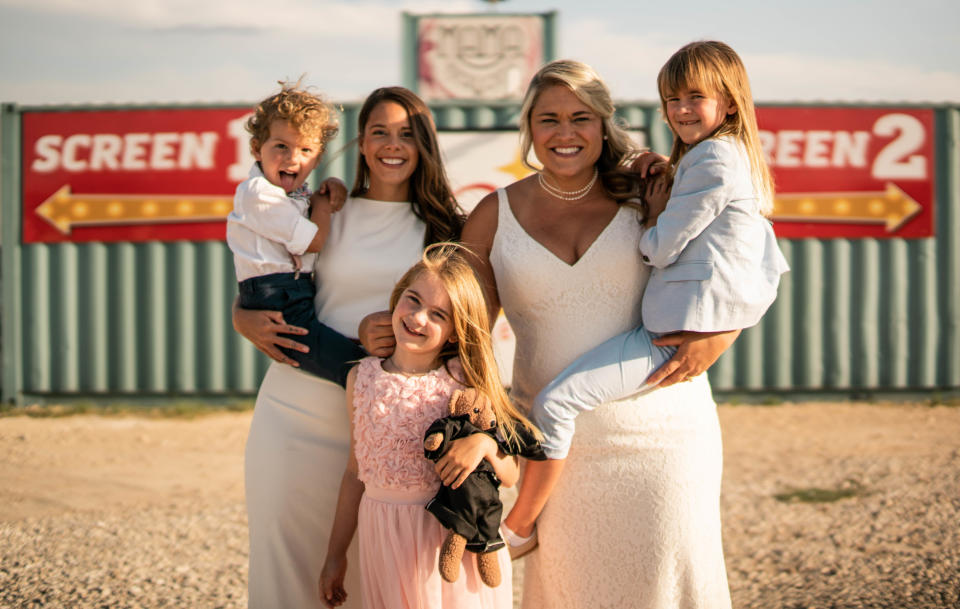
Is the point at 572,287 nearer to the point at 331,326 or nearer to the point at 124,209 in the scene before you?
the point at 331,326

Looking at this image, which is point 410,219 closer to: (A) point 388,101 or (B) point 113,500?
(A) point 388,101

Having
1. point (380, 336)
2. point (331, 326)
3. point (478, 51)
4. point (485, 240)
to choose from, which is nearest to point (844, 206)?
point (478, 51)

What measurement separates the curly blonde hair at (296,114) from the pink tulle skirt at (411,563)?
113cm

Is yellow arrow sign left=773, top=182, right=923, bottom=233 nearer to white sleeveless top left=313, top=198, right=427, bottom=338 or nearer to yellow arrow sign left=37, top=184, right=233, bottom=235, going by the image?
yellow arrow sign left=37, top=184, right=233, bottom=235

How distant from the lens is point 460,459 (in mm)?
1998

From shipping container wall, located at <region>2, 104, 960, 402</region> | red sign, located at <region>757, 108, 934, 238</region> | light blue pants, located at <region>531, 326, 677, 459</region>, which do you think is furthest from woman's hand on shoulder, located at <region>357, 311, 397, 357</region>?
red sign, located at <region>757, 108, 934, 238</region>

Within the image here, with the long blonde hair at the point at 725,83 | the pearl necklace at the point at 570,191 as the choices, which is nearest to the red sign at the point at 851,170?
the long blonde hair at the point at 725,83

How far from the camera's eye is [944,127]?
8484 mm

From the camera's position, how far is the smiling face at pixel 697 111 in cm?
225

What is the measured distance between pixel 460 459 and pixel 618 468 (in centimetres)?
51

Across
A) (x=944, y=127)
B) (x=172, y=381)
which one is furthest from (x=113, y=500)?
(x=944, y=127)

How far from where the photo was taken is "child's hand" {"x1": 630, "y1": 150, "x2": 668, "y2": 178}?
2.35 m

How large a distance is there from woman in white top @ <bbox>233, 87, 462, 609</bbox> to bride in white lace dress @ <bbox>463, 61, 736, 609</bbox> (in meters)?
0.34

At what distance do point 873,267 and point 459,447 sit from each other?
25.5 ft
